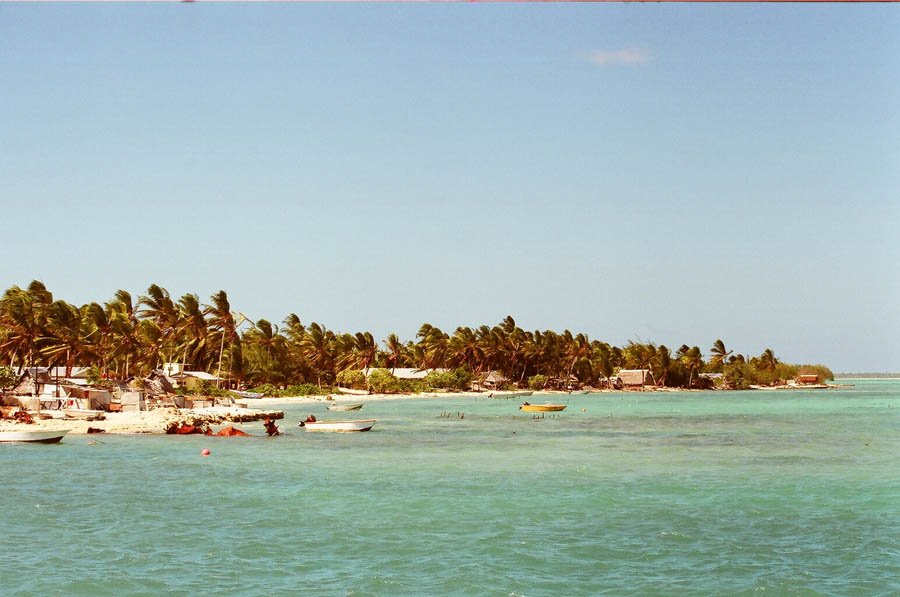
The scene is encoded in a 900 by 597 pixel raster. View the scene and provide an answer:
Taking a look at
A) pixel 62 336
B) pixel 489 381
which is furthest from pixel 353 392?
pixel 62 336

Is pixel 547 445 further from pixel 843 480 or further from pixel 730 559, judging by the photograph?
pixel 730 559

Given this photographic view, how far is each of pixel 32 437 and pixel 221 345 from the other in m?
63.4

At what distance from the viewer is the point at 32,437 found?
55500 mm

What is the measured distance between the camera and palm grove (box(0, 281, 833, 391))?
9825cm

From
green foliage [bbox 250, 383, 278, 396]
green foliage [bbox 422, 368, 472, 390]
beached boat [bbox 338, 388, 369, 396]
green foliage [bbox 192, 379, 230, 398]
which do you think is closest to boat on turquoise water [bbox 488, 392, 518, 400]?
green foliage [bbox 422, 368, 472, 390]

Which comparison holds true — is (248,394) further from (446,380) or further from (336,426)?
(446,380)

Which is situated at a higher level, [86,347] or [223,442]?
[86,347]

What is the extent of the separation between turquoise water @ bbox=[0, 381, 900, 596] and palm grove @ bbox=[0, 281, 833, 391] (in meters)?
44.6

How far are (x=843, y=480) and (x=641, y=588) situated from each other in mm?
24649

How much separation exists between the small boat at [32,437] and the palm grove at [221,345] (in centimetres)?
4003

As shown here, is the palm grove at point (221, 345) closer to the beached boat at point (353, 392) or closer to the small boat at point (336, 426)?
the beached boat at point (353, 392)

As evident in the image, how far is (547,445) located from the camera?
200 feet

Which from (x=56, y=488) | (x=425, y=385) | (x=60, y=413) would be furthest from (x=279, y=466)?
(x=425, y=385)

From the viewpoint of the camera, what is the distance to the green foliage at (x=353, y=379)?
517 feet
